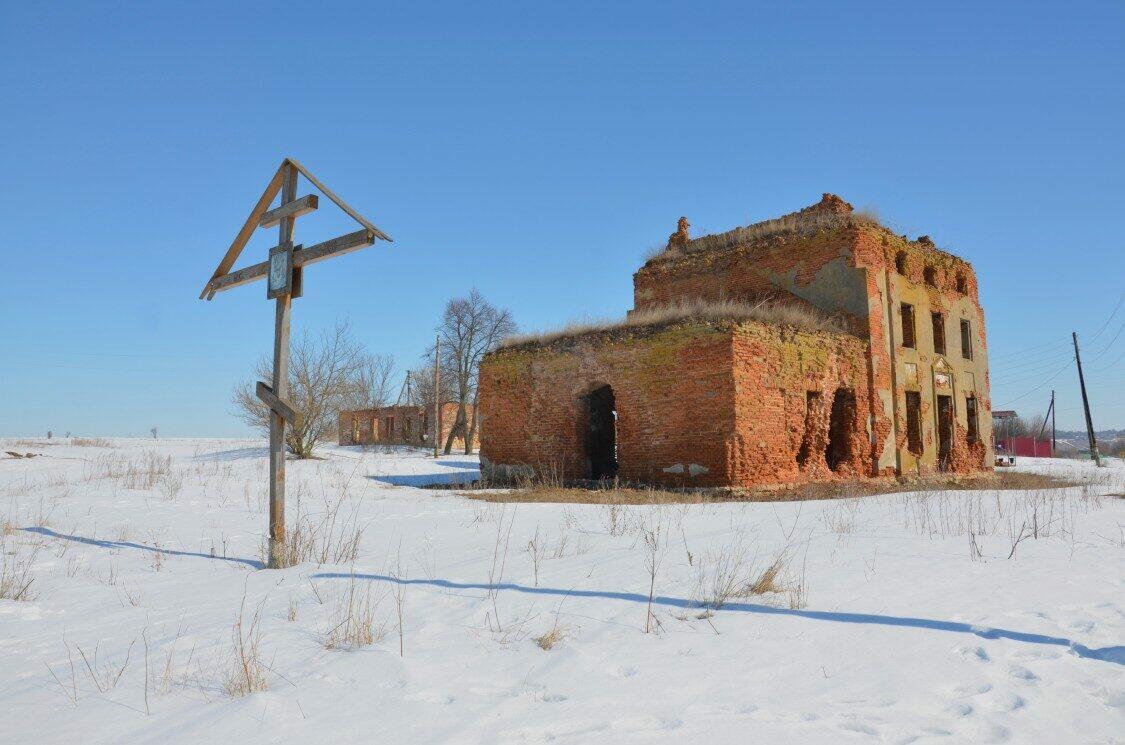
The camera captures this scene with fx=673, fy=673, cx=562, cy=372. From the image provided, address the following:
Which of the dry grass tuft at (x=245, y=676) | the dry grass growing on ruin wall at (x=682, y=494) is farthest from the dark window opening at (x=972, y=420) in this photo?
the dry grass tuft at (x=245, y=676)

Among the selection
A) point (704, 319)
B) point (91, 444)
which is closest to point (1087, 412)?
point (704, 319)

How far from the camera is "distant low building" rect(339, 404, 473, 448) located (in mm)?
40469

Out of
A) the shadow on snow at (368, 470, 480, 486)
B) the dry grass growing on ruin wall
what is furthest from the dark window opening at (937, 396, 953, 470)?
the shadow on snow at (368, 470, 480, 486)

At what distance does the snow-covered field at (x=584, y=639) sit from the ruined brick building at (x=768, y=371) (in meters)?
7.49

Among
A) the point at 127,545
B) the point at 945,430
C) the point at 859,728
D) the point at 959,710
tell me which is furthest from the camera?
the point at 945,430

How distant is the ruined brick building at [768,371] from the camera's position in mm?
13938

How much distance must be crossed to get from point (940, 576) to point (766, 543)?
1.54 metres

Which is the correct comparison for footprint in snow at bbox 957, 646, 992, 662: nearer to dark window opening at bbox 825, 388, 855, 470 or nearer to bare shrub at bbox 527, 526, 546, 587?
bare shrub at bbox 527, 526, 546, 587

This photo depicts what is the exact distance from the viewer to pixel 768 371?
14234mm

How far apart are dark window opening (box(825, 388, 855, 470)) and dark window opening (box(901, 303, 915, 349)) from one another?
12.5ft

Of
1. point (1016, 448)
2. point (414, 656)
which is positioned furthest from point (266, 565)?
point (1016, 448)

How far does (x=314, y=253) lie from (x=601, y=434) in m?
12.2

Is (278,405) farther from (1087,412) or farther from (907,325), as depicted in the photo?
(1087,412)

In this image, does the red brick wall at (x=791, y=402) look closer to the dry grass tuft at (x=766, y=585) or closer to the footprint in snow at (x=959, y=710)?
the dry grass tuft at (x=766, y=585)
